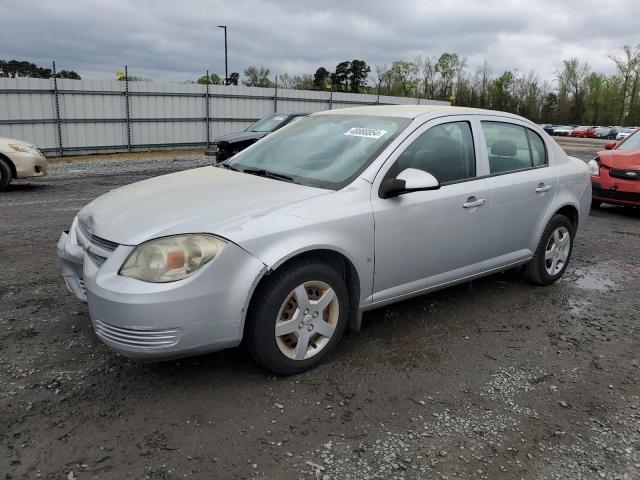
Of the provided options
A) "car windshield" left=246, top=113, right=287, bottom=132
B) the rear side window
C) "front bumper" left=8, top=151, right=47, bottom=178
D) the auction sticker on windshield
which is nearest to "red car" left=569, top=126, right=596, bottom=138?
"car windshield" left=246, top=113, right=287, bottom=132

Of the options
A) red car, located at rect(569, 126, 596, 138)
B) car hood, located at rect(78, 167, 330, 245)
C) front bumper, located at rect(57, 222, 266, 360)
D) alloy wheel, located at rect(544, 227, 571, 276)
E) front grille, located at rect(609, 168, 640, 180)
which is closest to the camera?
front bumper, located at rect(57, 222, 266, 360)

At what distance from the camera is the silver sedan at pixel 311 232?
2.75 metres

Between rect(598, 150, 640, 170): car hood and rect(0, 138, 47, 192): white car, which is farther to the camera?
rect(0, 138, 47, 192): white car

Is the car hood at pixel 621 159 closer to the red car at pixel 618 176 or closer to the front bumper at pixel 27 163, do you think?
the red car at pixel 618 176

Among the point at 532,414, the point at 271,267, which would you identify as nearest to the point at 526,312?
the point at 532,414

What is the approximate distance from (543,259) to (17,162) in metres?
9.07

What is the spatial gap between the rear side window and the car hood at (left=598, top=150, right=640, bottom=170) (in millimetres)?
4806

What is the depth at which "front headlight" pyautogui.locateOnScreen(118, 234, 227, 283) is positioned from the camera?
272 cm

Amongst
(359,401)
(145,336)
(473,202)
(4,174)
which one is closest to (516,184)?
(473,202)

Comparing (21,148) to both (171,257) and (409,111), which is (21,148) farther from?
(171,257)

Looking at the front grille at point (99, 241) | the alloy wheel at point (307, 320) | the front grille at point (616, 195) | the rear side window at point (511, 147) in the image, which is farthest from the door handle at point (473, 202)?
the front grille at point (616, 195)

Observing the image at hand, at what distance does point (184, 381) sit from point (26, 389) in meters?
0.84

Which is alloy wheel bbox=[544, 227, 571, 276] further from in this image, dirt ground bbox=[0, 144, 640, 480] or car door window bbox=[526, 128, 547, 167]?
car door window bbox=[526, 128, 547, 167]

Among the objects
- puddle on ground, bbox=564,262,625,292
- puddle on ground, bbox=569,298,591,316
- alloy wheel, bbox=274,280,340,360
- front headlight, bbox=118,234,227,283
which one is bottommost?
puddle on ground, bbox=569,298,591,316
